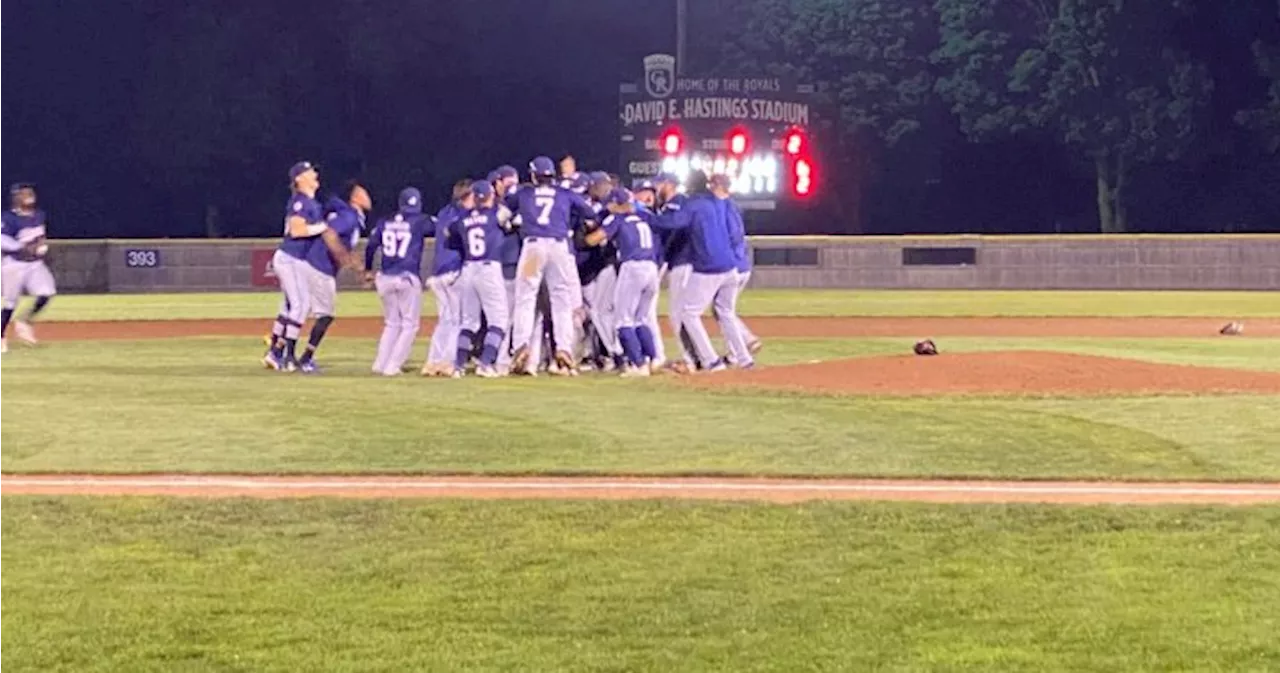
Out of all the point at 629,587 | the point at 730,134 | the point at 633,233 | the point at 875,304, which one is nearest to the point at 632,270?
the point at 633,233

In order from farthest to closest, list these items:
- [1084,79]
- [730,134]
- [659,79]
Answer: [1084,79] → [659,79] → [730,134]

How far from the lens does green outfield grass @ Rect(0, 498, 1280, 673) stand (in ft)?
22.0

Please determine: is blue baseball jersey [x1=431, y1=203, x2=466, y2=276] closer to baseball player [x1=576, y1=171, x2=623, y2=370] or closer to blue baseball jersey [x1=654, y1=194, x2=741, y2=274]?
baseball player [x1=576, y1=171, x2=623, y2=370]

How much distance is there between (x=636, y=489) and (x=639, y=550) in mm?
1476

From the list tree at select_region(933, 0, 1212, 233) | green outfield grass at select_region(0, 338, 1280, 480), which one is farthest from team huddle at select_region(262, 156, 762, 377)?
tree at select_region(933, 0, 1212, 233)

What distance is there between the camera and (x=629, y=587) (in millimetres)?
7672

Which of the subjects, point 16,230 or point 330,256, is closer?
point 330,256

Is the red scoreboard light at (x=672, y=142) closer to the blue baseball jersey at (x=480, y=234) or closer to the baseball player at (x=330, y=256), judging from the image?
the baseball player at (x=330, y=256)

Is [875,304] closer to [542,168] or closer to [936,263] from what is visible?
[936,263]

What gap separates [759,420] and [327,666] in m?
6.55

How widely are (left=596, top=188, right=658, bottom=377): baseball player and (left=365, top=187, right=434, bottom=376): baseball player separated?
161cm

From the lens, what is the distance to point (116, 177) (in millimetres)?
47656

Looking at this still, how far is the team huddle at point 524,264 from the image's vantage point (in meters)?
16.6

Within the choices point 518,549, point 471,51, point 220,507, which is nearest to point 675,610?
point 518,549
